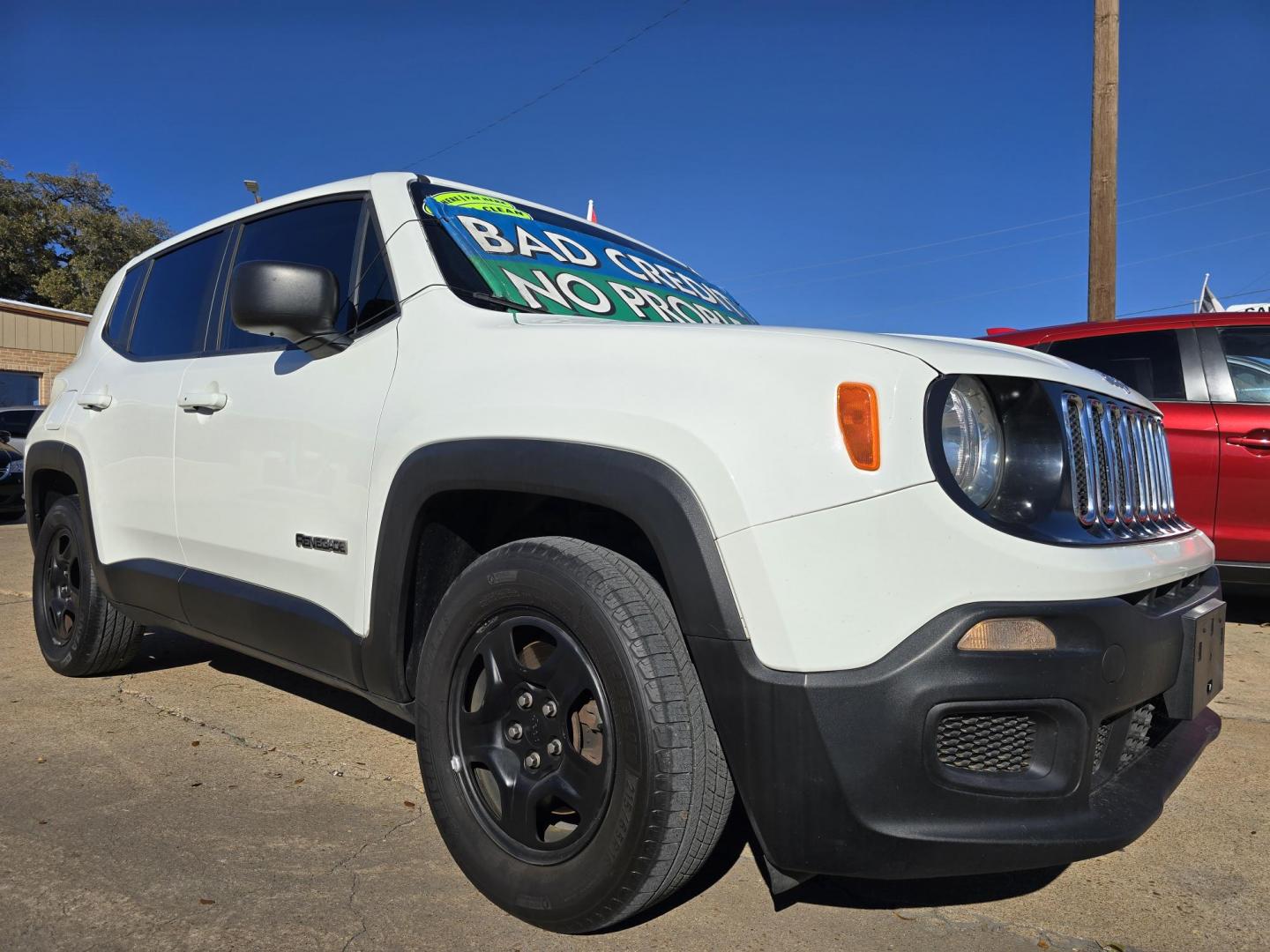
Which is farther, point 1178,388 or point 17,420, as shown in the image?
point 17,420

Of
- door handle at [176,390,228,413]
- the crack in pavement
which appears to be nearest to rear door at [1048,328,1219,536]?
the crack in pavement

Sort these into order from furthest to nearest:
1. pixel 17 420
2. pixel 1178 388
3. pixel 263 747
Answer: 1. pixel 17 420
2. pixel 1178 388
3. pixel 263 747

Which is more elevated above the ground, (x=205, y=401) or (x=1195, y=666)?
(x=205, y=401)

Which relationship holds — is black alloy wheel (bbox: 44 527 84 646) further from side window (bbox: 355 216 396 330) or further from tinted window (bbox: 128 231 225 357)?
side window (bbox: 355 216 396 330)

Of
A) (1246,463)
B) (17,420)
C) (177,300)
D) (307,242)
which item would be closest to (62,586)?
(177,300)

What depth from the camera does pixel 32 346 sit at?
81.8ft

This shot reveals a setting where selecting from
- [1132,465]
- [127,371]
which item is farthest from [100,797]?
[1132,465]

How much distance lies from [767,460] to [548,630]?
0.63 m

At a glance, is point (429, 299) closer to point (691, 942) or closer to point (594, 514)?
point (594, 514)

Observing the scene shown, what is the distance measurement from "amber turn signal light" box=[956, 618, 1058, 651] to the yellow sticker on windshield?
1917 mm

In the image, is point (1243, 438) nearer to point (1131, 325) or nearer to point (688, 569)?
point (1131, 325)

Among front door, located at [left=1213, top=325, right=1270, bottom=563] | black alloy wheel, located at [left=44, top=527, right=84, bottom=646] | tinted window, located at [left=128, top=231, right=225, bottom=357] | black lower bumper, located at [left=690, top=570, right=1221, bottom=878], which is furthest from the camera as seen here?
front door, located at [left=1213, top=325, right=1270, bottom=563]

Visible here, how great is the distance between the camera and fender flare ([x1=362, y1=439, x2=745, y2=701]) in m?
1.87

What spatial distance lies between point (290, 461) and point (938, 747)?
1.91 m
